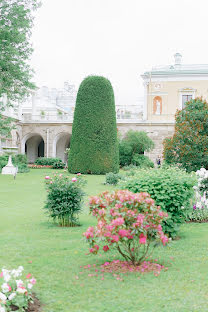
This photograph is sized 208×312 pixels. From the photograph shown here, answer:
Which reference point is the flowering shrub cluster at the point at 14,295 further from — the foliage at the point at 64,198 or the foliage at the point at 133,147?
the foliage at the point at 133,147

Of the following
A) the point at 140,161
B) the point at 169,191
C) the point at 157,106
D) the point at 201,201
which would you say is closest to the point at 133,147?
the point at 140,161

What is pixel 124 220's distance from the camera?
446cm

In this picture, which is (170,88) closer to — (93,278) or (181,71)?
(181,71)

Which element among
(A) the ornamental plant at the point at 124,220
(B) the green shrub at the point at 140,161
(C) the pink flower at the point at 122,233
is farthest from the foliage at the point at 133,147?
(C) the pink flower at the point at 122,233

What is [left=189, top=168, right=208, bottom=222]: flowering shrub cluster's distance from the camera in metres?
8.55

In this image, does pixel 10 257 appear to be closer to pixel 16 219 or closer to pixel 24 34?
pixel 16 219

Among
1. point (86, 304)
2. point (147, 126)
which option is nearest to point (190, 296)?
point (86, 304)

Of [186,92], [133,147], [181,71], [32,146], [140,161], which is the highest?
[181,71]

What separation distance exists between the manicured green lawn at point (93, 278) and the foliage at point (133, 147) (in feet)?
59.7

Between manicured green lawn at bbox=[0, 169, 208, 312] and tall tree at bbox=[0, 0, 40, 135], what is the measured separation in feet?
37.1

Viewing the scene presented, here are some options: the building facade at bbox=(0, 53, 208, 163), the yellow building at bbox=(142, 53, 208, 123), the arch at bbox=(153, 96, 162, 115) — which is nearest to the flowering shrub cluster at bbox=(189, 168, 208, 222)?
the building facade at bbox=(0, 53, 208, 163)

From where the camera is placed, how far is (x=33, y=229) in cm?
743

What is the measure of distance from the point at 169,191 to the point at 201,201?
268 centimetres

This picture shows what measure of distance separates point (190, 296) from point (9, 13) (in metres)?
16.5
